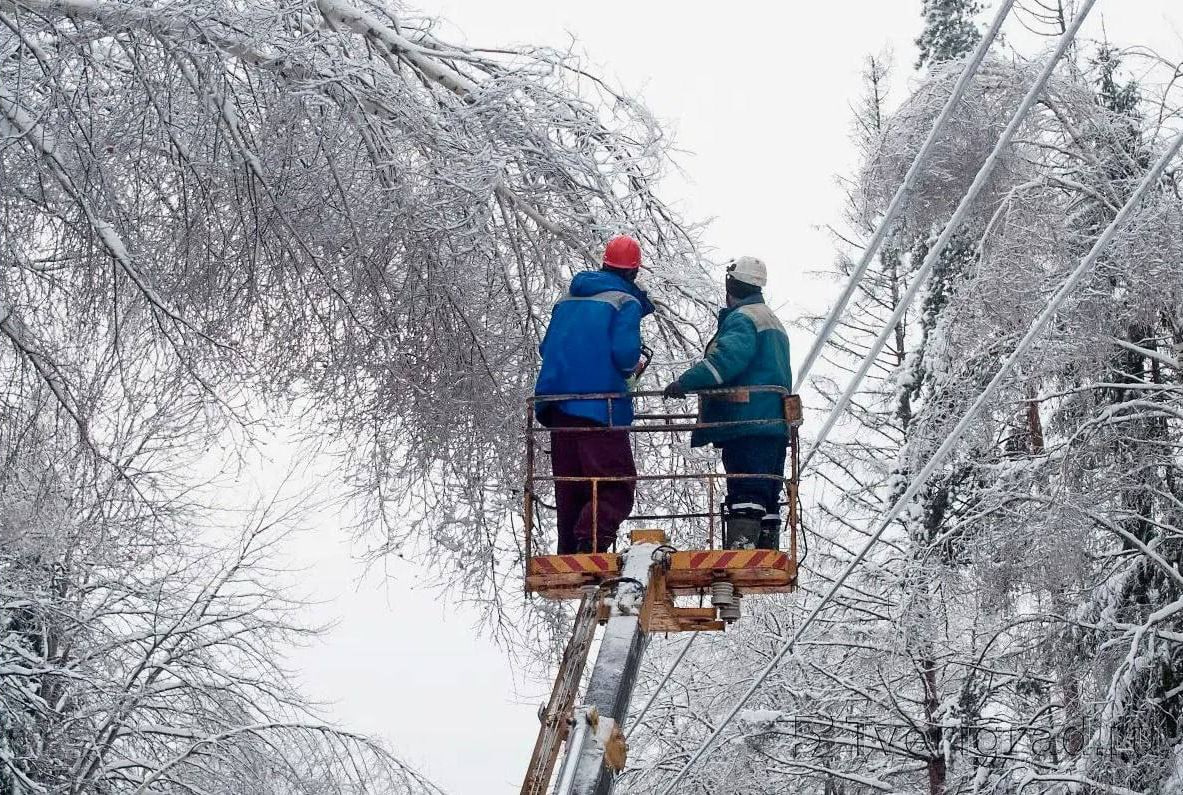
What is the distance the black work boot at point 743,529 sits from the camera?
648cm

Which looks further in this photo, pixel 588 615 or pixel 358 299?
pixel 358 299

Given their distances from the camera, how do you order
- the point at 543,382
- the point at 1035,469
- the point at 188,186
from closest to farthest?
1. the point at 543,382
2. the point at 188,186
3. the point at 1035,469

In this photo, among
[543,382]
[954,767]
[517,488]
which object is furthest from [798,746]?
[543,382]

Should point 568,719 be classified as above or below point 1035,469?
below

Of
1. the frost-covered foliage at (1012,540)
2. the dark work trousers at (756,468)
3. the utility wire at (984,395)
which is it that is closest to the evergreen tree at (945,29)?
the frost-covered foliage at (1012,540)

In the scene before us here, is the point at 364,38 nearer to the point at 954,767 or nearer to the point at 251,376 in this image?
the point at 251,376

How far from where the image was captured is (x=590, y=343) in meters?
6.32

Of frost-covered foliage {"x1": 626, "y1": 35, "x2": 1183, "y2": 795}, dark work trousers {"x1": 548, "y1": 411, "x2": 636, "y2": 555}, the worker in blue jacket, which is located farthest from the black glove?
frost-covered foliage {"x1": 626, "y1": 35, "x2": 1183, "y2": 795}

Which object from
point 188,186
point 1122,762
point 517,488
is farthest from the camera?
point 1122,762

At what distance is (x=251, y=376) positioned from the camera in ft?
23.6

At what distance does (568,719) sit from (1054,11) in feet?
39.9

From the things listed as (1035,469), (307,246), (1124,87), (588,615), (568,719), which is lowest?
(568,719)

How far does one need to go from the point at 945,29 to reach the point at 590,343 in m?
19.1

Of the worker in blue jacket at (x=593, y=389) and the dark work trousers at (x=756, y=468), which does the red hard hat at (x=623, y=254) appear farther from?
the dark work trousers at (x=756, y=468)
